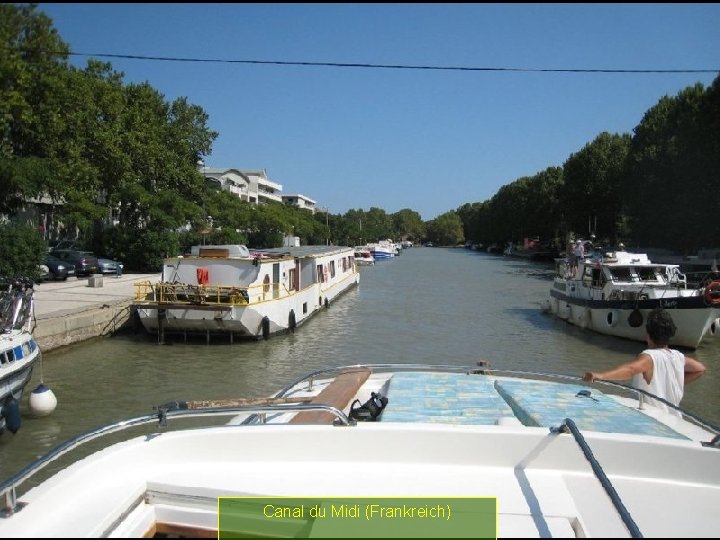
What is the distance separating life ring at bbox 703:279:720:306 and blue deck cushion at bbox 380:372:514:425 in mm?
14150

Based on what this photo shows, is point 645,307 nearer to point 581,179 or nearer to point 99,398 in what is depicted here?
point 99,398

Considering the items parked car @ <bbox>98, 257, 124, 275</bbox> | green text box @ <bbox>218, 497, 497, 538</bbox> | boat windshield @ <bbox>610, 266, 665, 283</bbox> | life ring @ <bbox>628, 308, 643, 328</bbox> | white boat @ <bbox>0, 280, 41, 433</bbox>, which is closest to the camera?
green text box @ <bbox>218, 497, 497, 538</bbox>

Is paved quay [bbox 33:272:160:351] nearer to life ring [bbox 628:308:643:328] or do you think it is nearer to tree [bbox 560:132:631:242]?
life ring [bbox 628:308:643:328]

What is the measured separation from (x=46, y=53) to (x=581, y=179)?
61840mm

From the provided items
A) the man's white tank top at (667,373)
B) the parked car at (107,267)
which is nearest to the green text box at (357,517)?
the man's white tank top at (667,373)

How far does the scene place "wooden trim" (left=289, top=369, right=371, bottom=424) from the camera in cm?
467

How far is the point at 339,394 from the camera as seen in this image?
6.38 meters

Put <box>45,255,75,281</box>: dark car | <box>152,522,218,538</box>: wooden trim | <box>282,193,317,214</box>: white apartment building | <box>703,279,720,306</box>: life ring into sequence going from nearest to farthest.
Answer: <box>152,522,218,538</box>: wooden trim
<box>703,279,720,306</box>: life ring
<box>45,255,75,281</box>: dark car
<box>282,193,317,214</box>: white apartment building

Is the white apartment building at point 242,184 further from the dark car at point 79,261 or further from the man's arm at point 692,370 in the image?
the man's arm at point 692,370

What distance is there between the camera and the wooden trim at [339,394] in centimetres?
467

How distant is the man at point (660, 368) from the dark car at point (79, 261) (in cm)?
3201

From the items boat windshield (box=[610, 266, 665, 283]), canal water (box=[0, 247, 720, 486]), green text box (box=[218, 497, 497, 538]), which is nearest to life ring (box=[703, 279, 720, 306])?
canal water (box=[0, 247, 720, 486])

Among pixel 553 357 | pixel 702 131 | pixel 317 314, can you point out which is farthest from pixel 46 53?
pixel 702 131

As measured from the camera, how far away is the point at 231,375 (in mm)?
15094
